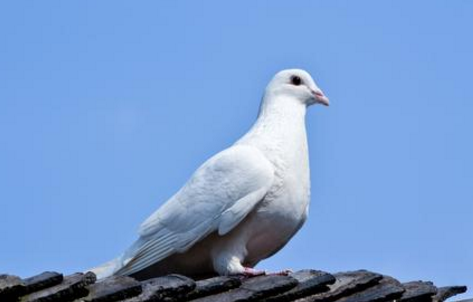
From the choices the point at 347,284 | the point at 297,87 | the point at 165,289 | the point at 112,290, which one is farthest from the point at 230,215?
the point at 112,290

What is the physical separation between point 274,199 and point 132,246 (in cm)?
97

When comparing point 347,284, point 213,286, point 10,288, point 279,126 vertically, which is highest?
point 279,126

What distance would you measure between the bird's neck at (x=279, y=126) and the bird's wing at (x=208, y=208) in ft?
0.48

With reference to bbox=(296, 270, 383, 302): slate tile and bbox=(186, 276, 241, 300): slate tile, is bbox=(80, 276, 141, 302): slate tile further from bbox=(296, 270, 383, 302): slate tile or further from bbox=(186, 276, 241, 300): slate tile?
bbox=(296, 270, 383, 302): slate tile

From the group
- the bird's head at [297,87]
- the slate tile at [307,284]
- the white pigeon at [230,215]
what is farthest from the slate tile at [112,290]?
the bird's head at [297,87]

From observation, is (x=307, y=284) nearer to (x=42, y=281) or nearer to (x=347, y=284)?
(x=347, y=284)

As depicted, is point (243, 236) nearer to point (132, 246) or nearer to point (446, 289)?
point (132, 246)

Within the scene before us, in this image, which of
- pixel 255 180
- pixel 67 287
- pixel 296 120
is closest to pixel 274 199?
pixel 255 180

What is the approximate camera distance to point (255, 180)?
790 centimetres

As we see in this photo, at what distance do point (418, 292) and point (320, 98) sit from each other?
171 cm

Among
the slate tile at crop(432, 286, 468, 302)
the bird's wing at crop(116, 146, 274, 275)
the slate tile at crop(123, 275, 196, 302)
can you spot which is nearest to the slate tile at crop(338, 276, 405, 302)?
the slate tile at crop(432, 286, 468, 302)

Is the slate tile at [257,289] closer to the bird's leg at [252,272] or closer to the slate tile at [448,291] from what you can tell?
the bird's leg at [252,272]

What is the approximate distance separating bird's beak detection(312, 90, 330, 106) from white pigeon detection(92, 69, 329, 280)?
1.53ft

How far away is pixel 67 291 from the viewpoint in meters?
6.13
